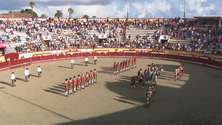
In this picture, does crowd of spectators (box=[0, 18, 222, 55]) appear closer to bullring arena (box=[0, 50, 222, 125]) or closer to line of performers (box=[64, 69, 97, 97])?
bullring arena (box=[0, 50, 222, 125])

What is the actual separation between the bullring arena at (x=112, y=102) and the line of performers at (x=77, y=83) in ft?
1.48

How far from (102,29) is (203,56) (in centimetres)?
2211

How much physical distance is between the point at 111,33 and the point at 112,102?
A: 30.6m

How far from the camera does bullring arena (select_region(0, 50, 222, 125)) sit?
12812mm

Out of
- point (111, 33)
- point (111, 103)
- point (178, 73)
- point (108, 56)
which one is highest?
point (111, 33)

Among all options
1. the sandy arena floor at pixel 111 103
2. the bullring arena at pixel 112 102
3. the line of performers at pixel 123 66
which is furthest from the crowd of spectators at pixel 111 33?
the sandy arena floor at pixel 111 103

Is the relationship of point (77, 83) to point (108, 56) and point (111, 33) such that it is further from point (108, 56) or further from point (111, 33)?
point (111, 33)

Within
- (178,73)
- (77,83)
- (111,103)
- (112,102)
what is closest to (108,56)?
(178,73)

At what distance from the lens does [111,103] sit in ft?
50.2

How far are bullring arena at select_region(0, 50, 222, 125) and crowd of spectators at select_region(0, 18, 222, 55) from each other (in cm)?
1402

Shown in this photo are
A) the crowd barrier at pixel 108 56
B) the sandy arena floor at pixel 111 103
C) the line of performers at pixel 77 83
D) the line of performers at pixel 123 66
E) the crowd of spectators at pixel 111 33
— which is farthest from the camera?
the crowd of spectators at pixel 111 33

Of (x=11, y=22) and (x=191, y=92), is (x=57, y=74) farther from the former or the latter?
(x=11, y=22)

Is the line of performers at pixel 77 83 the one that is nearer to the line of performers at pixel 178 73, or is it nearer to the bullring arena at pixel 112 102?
the bullring arena at pixel 112 102

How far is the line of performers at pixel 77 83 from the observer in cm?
1705
